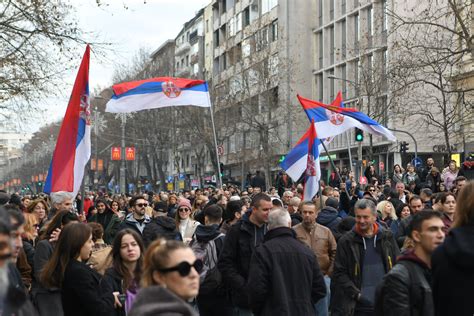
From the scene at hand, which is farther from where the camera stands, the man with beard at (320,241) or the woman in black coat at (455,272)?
the man with beard at (320,241)

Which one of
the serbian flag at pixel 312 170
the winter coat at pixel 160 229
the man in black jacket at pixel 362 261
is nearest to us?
the man in black jacket at pixel 362 261

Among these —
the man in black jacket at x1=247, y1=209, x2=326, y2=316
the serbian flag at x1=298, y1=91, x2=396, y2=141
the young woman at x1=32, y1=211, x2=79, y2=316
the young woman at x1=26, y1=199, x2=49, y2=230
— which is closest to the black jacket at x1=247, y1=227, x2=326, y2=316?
the man in black jacket at x1=247, y1=209, x2=326, y2=316

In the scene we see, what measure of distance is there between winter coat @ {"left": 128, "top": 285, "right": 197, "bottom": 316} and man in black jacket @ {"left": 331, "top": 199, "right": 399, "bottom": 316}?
4.09m

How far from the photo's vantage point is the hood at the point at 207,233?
876cm

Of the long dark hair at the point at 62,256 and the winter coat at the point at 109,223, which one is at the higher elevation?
the long dark hair at the point at 62,256

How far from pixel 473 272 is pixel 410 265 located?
651 mm

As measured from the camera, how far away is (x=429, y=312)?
514 cm

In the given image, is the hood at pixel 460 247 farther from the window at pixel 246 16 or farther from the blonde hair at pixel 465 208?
the window at pixel 246 16

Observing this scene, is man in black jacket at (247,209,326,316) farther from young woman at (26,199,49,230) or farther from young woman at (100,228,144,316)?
young woman at (26,199,49,230)

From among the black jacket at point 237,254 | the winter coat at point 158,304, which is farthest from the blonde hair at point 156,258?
the black jacket at point 237,254

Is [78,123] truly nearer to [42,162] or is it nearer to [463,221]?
[463,221]

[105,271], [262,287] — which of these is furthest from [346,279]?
[105,271]

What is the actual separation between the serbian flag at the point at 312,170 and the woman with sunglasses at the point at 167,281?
366 inches

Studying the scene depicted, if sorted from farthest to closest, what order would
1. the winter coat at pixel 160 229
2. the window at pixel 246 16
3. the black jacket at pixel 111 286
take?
the window at pixel 246 16 → the winter coat at pixel 160 229 → the black jacket at pixel 111 286
